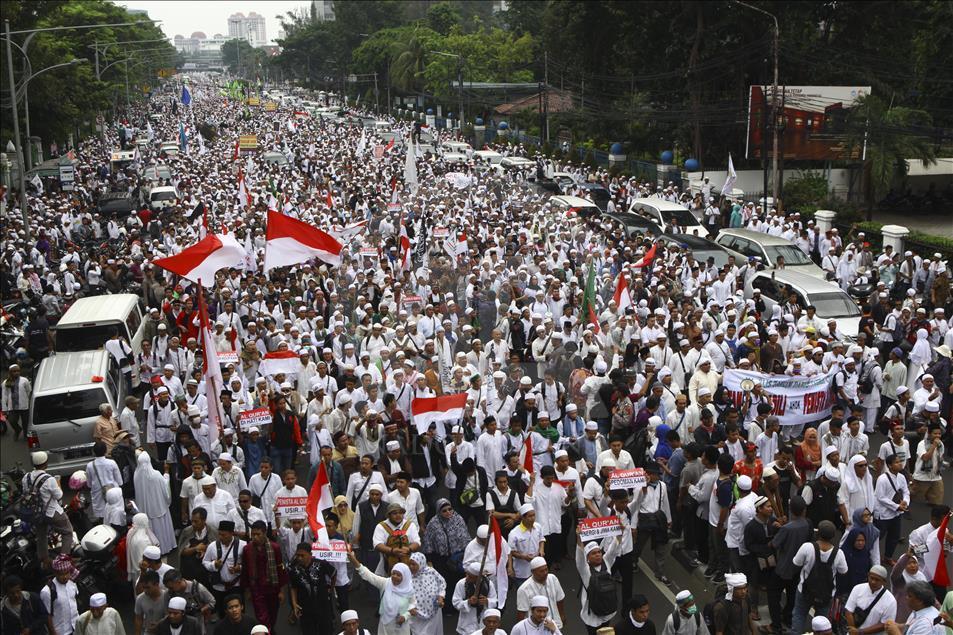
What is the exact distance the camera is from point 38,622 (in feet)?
24.6

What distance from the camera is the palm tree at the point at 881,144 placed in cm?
2928

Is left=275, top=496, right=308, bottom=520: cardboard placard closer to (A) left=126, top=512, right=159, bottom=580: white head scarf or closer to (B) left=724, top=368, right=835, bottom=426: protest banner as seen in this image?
(A) left=126, top=512, right=159, bottom=580: white head scarf

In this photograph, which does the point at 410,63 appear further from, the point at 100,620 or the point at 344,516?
the point at 100,620

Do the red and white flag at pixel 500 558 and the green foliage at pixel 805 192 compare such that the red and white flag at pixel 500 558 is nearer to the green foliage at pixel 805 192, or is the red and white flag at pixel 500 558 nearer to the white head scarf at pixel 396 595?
the white head scarf at pixel 396 595

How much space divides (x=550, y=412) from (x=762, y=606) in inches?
134

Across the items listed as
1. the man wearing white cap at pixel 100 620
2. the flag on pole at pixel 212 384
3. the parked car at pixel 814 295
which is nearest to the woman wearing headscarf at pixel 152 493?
the flag on pole at pixel 212 384

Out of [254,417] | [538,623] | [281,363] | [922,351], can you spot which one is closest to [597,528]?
[538,623]

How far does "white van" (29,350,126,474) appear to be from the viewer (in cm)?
1186

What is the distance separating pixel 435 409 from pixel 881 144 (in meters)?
23.4

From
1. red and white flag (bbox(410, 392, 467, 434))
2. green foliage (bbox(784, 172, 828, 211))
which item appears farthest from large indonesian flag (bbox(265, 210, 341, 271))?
green foliage (bbox(784, 172, 828, 211))

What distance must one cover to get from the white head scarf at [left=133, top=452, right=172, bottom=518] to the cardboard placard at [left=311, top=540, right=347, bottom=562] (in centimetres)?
248

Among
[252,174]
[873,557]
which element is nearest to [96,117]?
[252,174]

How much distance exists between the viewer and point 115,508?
30.1 feet

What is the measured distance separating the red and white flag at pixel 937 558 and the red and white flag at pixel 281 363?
287 inches
